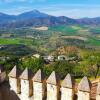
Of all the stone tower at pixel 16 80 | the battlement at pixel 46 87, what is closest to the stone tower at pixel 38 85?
the battlement at pixel 46 87

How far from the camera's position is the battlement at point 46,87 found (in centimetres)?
1062

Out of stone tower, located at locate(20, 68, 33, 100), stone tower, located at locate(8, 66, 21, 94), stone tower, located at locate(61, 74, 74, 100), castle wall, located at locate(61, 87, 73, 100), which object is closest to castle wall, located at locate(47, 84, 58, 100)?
castle wall, located at locate(61, 87, 73, 100)

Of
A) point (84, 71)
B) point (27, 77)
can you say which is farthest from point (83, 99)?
point (84, 71)

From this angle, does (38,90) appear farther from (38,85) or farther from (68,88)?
(68,88)

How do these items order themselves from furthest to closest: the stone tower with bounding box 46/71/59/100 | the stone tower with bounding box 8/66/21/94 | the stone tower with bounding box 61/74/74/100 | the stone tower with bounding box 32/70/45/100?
the stone tower with bounding box 8/66/21/94, the stone tower with bounding box 32/70/45/100, the stone tower with bounding box 46/71/59/100, the stone tower with bounding box 61/74/74/100

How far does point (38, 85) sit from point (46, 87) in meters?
0.35

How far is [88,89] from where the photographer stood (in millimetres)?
10484

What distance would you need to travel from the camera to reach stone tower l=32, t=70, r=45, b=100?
1225 centimetres

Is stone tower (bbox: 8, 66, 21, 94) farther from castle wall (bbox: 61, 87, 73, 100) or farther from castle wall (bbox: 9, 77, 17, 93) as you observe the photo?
castle wall (bbox: 61, 87, 73, 100)

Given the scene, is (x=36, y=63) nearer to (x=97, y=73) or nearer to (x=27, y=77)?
(x=97, y=73)

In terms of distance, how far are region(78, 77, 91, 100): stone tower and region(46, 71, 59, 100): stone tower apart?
4.23 feet

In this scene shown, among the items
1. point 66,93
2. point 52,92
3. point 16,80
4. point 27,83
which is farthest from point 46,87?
point 16,80

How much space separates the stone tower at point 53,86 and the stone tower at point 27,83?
3.74 feet

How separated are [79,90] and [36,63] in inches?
2632
